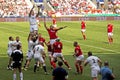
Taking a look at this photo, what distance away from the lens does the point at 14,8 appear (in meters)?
77.3

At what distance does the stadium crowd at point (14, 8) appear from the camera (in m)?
74.1

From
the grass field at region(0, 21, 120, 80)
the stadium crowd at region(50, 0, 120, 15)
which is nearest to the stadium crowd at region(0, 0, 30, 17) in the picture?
the stadium crowd at region(50, 0, 120, 15)

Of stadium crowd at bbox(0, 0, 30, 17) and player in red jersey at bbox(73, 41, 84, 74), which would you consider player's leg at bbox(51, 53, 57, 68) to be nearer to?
player in red jersey at bbox(73, 41, 84, 74)

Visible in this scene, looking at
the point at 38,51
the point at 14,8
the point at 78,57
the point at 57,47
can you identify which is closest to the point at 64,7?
the point at 14,8

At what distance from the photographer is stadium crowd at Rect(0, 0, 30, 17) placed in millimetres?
74069

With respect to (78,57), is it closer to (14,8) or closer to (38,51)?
(38,51)

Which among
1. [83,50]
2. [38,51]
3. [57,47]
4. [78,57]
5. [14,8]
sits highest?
[38,51]

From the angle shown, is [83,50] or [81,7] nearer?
[83,50]

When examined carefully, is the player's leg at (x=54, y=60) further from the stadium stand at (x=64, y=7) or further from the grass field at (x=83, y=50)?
the stadium stand at (x=64, y=7)

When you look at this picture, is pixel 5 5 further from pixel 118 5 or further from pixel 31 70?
pixel 31 70

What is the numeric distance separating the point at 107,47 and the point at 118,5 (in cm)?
5088

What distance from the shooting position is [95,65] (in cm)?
2041

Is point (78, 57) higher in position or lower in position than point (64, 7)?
higher

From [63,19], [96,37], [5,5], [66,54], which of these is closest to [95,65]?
[66,54]
